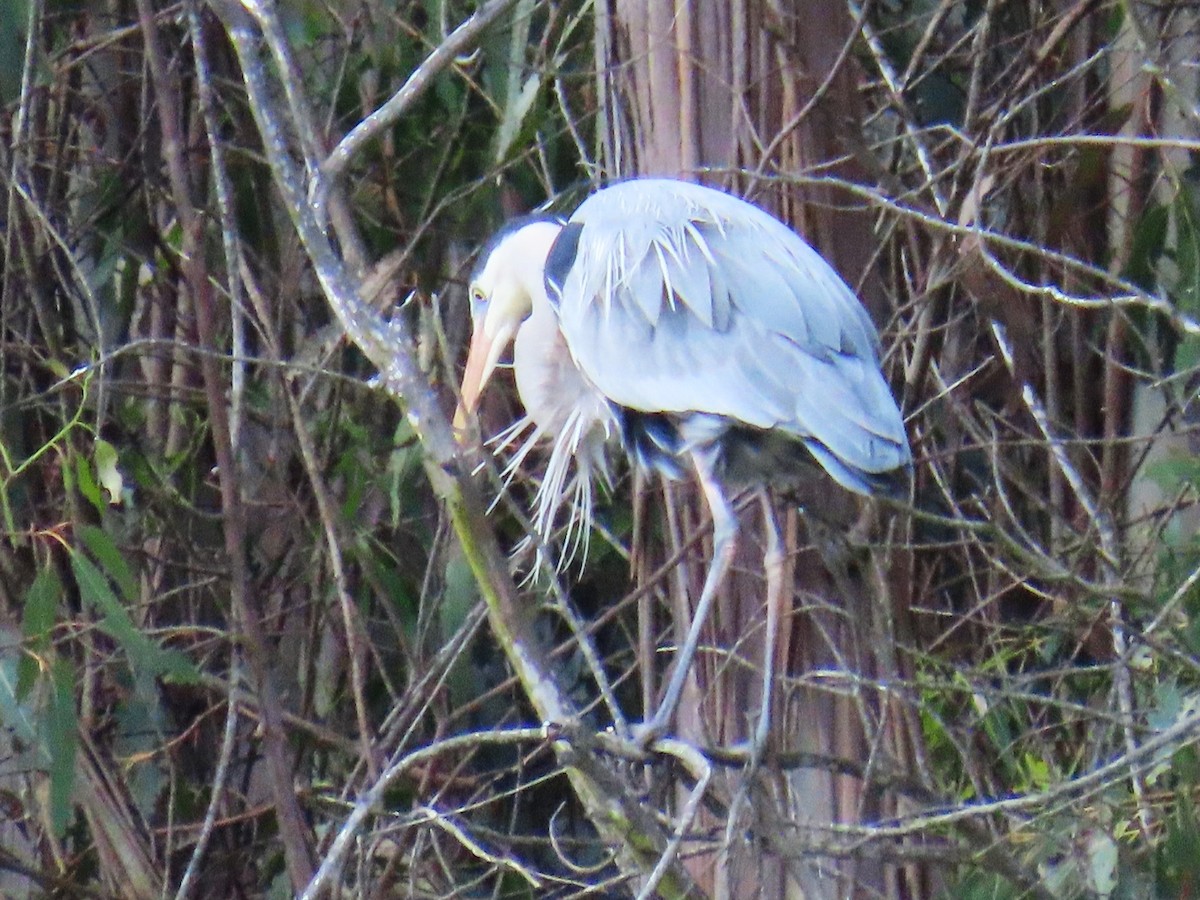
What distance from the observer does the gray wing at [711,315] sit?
1.53 metres

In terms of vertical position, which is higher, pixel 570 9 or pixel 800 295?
pixel 570 9

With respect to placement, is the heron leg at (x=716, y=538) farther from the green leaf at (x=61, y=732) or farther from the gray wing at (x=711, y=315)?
the green leaf at (x=61, y=732)

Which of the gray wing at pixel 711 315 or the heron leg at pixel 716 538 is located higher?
the gray wing at pixel 711 315

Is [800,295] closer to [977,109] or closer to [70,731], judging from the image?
[977,109]

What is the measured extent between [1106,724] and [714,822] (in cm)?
52

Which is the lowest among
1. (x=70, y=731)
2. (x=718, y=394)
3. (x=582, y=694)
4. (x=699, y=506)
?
(x=582, y=694)

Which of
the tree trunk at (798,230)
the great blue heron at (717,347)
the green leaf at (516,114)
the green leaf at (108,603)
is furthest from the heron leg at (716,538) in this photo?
the green leaf at (516,114)

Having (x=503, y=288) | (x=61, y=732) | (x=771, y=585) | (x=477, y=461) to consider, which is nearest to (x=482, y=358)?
(x=503, y=288)

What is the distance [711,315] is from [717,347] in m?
0.04

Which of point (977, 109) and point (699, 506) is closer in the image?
point (699, 506)

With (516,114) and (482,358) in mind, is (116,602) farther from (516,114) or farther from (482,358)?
(516,114)

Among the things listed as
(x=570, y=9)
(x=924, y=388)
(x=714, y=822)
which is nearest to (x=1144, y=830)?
(x=714, y=822)

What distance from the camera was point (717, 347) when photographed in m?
1.60

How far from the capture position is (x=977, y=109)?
207 centimetres
